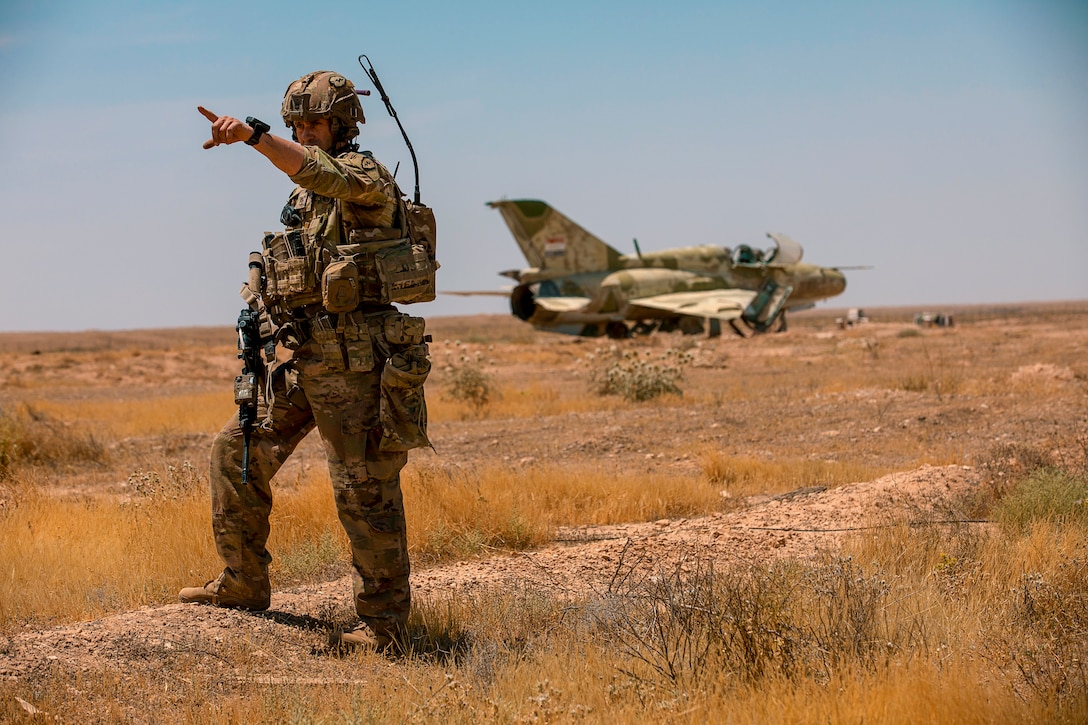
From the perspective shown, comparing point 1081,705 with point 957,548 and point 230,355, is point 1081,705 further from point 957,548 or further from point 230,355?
point 230,355

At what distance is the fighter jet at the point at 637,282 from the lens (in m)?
35.9

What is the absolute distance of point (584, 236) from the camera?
119 feet

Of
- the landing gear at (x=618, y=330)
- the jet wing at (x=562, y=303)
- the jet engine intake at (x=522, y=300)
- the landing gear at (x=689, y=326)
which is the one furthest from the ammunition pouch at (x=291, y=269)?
the landing gear at (x=689, y=326)

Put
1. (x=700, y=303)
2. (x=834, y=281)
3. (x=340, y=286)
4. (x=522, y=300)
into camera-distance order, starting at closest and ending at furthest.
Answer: (x=340, y=286) < (x=522, y=300) < (x=700, y=303) < (x=834, y=281)

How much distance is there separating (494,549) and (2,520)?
3.51 metres

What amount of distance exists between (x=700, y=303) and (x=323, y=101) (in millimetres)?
32357

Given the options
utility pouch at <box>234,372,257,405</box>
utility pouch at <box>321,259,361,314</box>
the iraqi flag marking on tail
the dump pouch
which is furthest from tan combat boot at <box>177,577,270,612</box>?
the iraqi flag marking on tail

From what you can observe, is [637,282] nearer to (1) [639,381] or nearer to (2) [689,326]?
(2) [689,326]

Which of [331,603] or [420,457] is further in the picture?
[420,457]

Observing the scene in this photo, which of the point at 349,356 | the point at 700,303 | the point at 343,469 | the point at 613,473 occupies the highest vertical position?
the point at 700,303

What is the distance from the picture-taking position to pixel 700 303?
122 feet

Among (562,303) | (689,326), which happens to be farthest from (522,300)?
(689,326)

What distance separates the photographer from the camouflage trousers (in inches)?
207

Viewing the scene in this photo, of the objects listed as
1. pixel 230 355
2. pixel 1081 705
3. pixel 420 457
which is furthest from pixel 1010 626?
pixel 230 355
